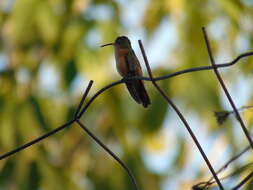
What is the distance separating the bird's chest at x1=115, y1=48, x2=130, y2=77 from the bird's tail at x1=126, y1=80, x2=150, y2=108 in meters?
0.15

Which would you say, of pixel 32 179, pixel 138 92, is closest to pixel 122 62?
pixel 138 92

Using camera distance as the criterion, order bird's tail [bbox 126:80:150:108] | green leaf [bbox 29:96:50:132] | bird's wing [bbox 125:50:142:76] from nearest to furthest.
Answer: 1. bird's tail [bbox 126:80:150:108]
2. bird's wing [bbox 125:50:142:76]
3. green leaf [bbox 29:96:50:132]

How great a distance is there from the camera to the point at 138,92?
2148 mm

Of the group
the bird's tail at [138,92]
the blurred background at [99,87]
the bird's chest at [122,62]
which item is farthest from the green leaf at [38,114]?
the bird's tail at [138,92]

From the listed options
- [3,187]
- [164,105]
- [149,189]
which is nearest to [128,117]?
[164,105]

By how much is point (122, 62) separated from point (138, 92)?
0.26 metres

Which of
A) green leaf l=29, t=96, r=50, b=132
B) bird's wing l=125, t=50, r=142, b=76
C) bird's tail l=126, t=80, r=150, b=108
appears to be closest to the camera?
bird's tail l=126, t=80, r=150, b=108

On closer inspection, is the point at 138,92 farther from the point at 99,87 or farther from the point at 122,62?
the point at 99,87

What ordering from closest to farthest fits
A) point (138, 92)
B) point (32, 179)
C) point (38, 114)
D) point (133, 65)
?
point (138, 92) < point (133, 65) < point (32, 179) < point (38, 114)

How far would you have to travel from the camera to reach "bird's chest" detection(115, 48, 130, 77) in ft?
7.70

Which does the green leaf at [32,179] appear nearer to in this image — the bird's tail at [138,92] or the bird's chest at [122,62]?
the bird's chest at [122,62]

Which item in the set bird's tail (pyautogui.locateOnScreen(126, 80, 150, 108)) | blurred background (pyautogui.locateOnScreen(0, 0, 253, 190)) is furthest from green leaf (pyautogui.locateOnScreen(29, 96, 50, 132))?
bird's tail (pyautogui.locateOnScreen(126, 80, 150, 108))

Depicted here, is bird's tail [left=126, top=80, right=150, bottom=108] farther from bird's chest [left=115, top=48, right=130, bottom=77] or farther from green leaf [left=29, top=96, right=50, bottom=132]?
green leaf [left=29, top=96, right=50, bottom=132]

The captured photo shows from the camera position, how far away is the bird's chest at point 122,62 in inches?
92.4
